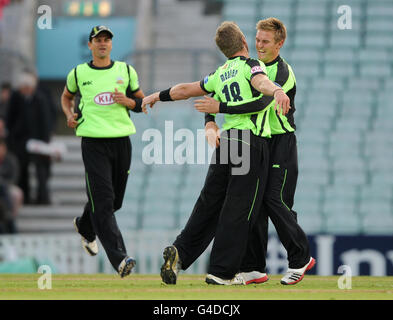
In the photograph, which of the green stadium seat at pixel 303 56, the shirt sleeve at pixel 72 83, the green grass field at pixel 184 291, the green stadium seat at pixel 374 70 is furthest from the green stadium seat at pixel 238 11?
the green grass field at pixel 184 291

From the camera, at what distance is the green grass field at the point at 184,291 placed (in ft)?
23.2

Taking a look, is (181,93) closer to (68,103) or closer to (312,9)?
(68,103)

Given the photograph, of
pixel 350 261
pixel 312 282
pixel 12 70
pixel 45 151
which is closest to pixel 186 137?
pixel 45 151

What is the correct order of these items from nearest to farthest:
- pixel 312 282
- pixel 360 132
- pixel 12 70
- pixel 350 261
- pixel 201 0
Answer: pixel 312 282
pixel 350 261
pixel 360 132
pixel 12 70
pixel 201 0

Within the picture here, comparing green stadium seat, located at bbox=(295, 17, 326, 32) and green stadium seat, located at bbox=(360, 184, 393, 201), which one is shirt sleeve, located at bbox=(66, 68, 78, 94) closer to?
green stadium seat, located at bbox=(360, 184, 393, 201)

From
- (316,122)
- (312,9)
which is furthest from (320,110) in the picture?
(312,9)

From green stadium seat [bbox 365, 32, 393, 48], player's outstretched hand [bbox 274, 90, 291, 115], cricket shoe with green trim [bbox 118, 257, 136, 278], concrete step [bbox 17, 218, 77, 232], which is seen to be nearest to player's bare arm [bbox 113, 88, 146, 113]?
cricket shoe with green trim [bbox 118, 257, 136, 278]

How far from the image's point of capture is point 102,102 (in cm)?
895

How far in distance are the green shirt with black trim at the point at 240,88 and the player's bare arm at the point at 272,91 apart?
0.24 ft

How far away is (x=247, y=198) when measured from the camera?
26.0 feet

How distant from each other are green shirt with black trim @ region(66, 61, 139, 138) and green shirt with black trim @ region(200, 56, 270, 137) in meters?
1.21
